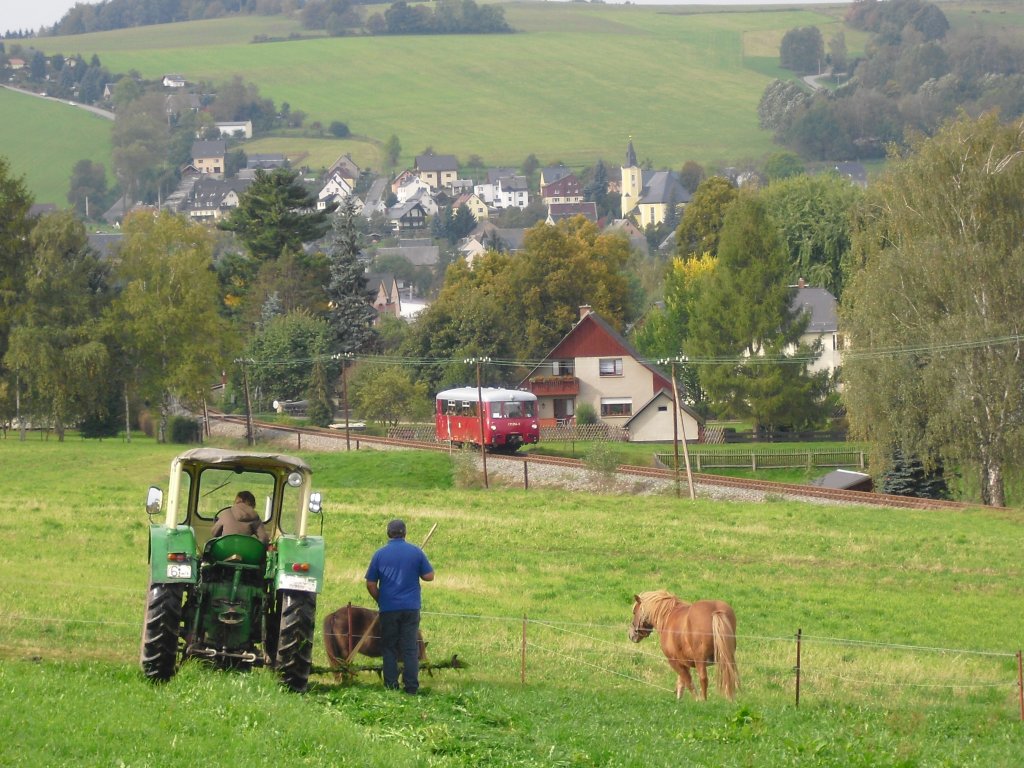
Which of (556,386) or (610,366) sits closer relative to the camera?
(610,366)

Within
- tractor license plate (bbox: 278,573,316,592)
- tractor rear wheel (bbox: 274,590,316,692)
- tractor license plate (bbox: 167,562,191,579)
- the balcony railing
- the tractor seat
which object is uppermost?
the balcony railing

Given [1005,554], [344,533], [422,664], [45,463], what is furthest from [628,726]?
[45,463]

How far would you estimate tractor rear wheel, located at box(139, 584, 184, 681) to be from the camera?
13.0m

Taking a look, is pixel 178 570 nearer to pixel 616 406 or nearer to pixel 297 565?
pixel 297 565

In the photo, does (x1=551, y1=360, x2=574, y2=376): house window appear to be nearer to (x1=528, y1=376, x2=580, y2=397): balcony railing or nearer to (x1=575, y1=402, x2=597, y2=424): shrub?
(x1=528, y1=376, x2=580, y2=397): balcony railing

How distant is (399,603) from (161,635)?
235 cm

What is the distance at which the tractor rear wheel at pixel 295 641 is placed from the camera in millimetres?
13125

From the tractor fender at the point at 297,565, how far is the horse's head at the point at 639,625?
13.8 ft

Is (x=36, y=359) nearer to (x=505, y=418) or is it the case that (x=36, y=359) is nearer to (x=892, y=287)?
(x=505, y=418)

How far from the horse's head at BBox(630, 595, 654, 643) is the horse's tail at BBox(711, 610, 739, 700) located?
1306 millimetres

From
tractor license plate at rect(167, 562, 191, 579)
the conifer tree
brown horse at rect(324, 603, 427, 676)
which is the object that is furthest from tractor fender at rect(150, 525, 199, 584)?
the conifer tree

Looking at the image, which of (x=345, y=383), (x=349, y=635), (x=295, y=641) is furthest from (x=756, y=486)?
(x=295, y=641)

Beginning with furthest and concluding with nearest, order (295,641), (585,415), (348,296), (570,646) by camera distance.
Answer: (348,296) → (585,415) → (570,646) → (295,641)

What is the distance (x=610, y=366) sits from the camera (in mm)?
80375
